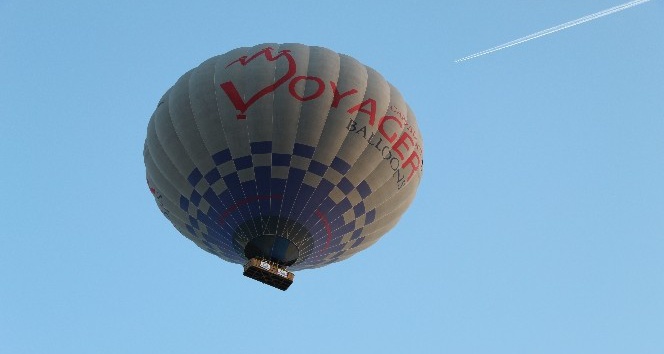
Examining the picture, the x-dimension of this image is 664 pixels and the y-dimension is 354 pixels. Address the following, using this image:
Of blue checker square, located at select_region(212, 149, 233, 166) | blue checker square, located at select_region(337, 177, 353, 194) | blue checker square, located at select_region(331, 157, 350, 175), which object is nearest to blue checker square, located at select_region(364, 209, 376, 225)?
blue checker square, located at select_region(337, 177, 353, 194)

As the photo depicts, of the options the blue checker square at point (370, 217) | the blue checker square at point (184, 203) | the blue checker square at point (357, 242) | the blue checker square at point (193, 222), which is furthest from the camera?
the blue checker square at point (357, 242)

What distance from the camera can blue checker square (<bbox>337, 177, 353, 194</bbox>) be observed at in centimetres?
1997

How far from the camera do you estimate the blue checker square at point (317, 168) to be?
19688 millimetres

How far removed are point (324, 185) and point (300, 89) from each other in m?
2.76

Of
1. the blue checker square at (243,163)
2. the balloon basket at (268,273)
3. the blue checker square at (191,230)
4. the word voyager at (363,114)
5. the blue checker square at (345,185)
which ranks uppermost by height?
the word voyager at (363,114)

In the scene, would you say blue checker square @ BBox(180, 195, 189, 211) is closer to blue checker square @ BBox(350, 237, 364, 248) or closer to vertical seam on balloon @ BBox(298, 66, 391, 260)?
vertical seam on balloon @ BBox(298, 66, 391, 260)

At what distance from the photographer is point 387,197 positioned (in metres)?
21.1

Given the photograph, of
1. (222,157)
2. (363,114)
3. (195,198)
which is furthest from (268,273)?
(363,114)

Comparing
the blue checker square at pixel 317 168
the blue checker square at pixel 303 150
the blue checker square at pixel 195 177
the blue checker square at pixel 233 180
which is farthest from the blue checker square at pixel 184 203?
the blue checker square at pixel 317 168

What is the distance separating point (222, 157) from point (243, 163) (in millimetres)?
621

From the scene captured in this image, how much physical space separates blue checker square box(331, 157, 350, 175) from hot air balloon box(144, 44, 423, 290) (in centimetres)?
3

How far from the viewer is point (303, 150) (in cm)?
1964

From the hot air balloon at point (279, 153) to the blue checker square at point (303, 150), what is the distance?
0.03 meters

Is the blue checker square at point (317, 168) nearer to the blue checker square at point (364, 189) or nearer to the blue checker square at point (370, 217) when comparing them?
the blue checker square at point (364, 189)
